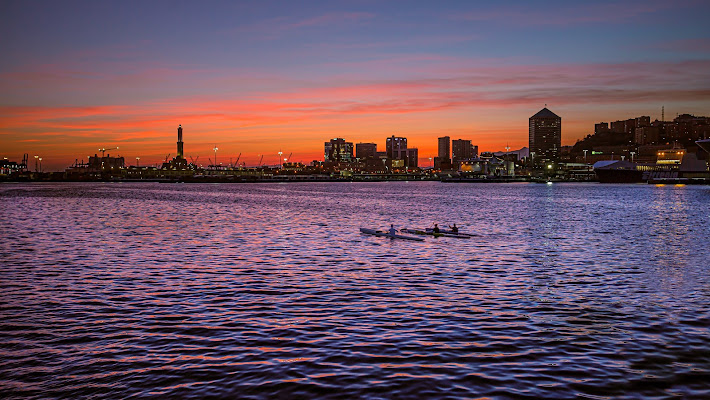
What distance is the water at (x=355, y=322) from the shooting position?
1738cm

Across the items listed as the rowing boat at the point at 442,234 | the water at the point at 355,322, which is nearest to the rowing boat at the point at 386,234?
the rowing boat at the point at 442,234

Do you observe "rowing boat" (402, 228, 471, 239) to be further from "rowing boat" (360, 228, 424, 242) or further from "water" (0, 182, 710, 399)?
"water" (0, 182, 710, 399)

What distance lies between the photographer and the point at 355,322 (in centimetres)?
2459

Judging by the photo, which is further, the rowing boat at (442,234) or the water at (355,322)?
the rowing boat at (442,234)

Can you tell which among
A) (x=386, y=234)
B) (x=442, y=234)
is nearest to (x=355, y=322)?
(x=386, y=234)

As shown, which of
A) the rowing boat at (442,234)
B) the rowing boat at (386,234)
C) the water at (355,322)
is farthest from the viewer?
the rowing boat at (442,234)

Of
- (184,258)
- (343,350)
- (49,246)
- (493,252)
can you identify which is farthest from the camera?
(49,246)

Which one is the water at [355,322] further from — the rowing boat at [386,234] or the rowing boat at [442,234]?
the rowing boat at [442,234]

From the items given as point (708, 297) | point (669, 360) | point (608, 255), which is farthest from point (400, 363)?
point (608, 255)

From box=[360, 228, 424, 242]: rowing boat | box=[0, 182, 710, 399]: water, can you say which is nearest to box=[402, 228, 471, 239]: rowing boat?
A: box=[360, 228, 424, 242]: rowing boat

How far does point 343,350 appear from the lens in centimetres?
2048

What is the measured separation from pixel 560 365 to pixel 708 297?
16.2 meters

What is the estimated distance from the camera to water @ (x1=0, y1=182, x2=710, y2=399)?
684 inches

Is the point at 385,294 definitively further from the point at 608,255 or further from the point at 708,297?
the point at 608,255
